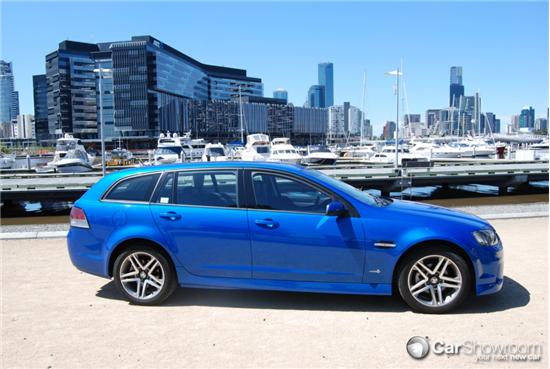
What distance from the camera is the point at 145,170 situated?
5.67m

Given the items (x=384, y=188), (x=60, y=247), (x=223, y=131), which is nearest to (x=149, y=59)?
(x=223, y=131)

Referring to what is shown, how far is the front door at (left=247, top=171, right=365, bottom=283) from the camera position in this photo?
16.3 feet

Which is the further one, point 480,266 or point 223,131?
point 223,131

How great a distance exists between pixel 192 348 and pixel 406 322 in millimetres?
1978

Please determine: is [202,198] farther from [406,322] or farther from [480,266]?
[480,266]

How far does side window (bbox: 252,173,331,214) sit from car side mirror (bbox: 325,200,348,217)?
124 mm

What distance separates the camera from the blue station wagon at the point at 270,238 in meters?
4.93

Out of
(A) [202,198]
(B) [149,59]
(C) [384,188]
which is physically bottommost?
(C) [384,188]

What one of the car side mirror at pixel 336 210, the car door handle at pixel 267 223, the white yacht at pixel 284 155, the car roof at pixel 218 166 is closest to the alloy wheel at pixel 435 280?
the car side mirror at pixel 336 210

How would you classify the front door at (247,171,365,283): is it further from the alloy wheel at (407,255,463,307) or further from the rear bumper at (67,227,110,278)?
the rear bumper at (67,227,110,278)

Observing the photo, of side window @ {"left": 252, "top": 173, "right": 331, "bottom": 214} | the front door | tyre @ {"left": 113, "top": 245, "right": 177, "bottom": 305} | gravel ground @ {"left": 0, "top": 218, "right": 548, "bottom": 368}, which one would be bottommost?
gravel ground @ {"left": 0, "top": 218, "right": 548, "bottom": 368}

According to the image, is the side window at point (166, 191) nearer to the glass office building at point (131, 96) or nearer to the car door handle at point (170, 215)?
the car door handle at point (170, 215)

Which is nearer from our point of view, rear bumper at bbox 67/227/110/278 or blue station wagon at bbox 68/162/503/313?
blue station wagon at bbox 68/162/503/313

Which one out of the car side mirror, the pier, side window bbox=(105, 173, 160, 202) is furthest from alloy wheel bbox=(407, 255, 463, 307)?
the pier
